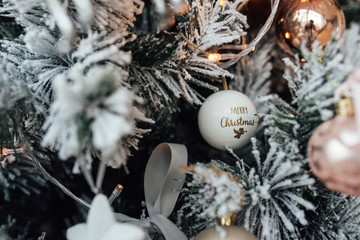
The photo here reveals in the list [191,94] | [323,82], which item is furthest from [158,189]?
[323,82]

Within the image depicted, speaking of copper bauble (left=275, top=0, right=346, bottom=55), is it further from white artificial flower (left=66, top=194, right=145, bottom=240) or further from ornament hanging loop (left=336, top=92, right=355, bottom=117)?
white artificial flower (left=66, top=194, right=145, bottom=240)

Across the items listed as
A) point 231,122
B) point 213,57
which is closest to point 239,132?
point 231,122

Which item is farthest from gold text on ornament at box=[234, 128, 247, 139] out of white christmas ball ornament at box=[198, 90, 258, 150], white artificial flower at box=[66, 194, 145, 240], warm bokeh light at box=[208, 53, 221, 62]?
white artificial flower at box=[66, 194, 145, 240]

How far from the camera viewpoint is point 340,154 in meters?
0.31

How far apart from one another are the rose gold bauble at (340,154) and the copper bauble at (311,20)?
0.27 metres

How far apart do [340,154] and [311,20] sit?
1.09 ft

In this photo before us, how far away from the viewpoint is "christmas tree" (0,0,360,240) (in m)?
0.31

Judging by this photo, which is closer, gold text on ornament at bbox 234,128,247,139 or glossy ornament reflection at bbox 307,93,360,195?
glossy ornament reflection at bbox 307,93,360,195

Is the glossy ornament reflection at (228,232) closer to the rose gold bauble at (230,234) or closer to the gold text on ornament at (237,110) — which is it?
the rose gold bauble at (230,234)

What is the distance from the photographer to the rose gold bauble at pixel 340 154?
31 centimetres

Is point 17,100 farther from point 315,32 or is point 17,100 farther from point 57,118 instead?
point 315,32

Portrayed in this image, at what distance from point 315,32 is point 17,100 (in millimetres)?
481

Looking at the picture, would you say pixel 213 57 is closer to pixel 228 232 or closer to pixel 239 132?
pixel 239 132

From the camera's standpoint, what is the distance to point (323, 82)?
0.36 metres
